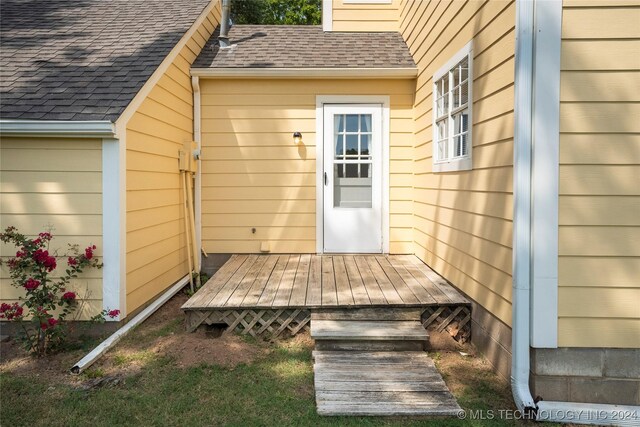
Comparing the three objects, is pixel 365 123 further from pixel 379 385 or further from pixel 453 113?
pixel 379 385

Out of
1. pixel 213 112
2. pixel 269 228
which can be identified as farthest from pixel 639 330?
pixel 213 112

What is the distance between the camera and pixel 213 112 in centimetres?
590

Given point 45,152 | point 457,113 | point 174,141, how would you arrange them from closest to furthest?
point 45,152
point 457,113
point 174,141

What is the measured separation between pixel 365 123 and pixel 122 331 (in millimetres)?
3986

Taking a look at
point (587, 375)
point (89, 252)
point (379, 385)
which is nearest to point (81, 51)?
point (89, 252)

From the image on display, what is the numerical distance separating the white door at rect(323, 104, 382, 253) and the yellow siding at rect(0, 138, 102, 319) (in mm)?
3024

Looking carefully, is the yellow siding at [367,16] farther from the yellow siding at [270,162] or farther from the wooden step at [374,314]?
the wooden step at [374,314]

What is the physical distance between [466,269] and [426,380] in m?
1.21

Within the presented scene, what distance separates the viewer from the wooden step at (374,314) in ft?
11.8

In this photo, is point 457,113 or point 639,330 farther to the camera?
point 457,113

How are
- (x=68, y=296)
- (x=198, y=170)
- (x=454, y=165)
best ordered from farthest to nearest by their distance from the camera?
(x=198, y=170)
(x=454, y=165)
(x=68, y=296)

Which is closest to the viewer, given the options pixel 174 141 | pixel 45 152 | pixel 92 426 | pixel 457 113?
pixel 92 426

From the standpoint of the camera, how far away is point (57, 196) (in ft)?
12.2

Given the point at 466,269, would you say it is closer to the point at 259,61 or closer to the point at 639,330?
the point at 639,330
